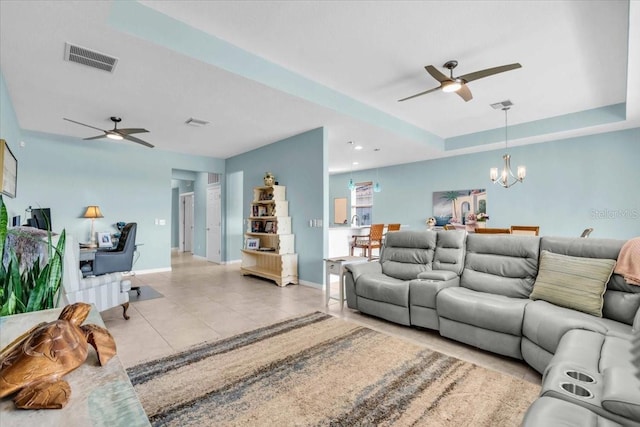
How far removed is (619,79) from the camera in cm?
383

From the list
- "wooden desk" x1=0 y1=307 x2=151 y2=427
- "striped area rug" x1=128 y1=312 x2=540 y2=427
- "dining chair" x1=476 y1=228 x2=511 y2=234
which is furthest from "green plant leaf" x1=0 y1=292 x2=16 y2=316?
"dining chair" x1=476 y1=228 x2=511 y2=234

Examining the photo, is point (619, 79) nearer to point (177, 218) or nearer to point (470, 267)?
point (470, 267)

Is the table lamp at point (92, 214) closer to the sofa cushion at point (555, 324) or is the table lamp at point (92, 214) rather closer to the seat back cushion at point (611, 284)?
the sofa cushion at point (555, 324)

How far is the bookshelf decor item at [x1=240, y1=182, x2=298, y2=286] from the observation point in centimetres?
528

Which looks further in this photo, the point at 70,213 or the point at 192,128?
the point at 70,213

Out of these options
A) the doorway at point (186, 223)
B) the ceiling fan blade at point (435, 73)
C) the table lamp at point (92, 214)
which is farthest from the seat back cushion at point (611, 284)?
the doorway at point (186, 223)

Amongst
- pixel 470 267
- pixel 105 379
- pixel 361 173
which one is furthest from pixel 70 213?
pixel 361 173

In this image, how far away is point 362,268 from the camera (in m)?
3.70

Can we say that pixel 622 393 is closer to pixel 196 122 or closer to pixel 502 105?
pixel 502 105

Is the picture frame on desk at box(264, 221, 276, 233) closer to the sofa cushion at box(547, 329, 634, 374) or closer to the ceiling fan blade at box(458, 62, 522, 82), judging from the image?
the ceiling fan blade at box(458, 62, 522, 82)

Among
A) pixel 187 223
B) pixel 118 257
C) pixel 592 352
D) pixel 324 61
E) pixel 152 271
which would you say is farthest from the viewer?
pixel 187 223

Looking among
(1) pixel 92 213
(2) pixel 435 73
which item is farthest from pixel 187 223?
(2) pixel 435 73

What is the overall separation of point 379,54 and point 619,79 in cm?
323

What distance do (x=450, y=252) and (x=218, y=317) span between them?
9.14 ft
